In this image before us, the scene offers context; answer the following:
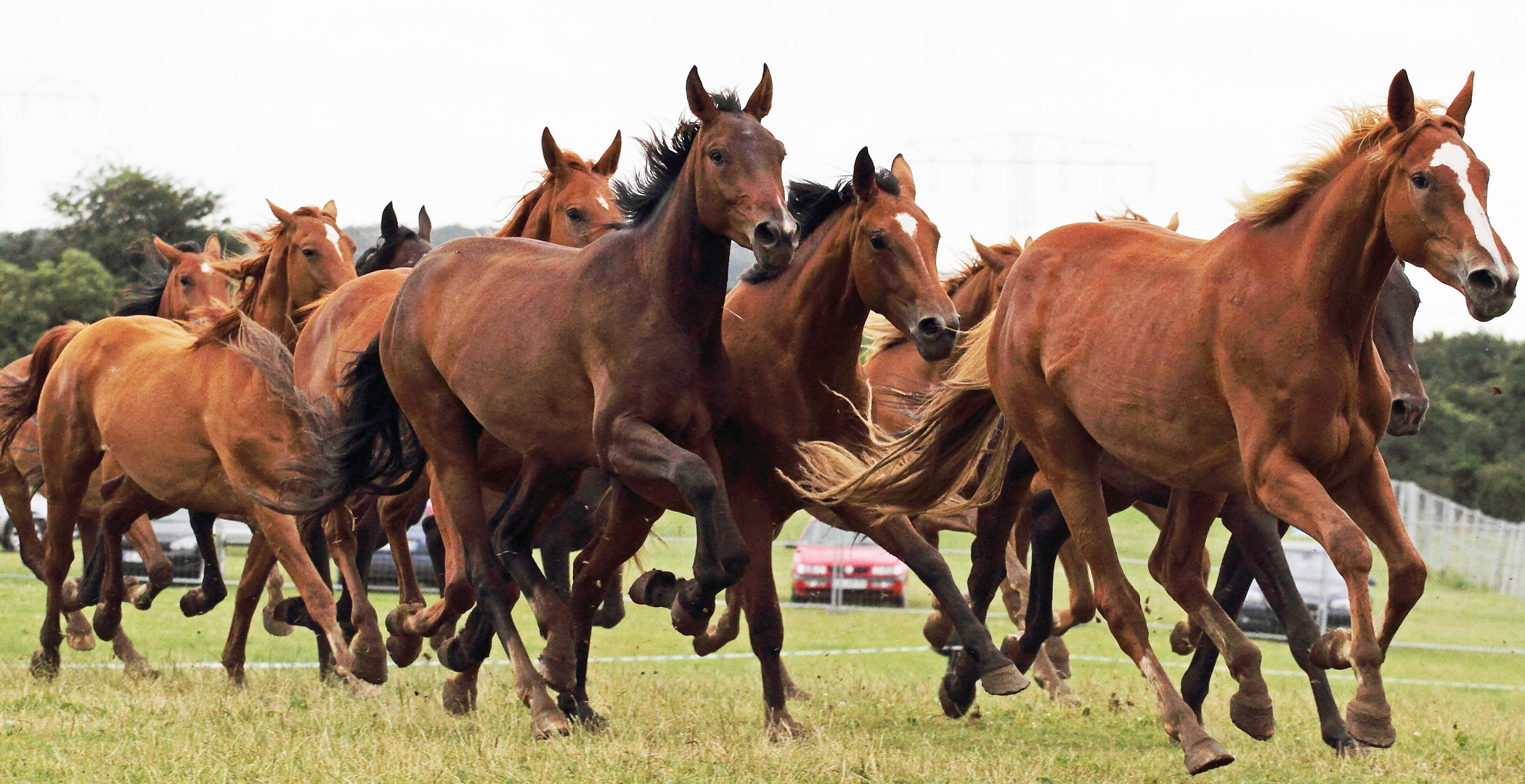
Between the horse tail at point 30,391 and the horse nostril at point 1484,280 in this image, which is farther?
the horse tail at point 30,391

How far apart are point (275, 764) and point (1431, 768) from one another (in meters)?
4.53

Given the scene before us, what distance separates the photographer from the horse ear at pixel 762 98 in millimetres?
6566

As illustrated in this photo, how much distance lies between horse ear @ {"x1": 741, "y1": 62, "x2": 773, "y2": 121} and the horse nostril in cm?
274

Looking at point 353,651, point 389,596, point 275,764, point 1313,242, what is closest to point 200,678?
point 353,651

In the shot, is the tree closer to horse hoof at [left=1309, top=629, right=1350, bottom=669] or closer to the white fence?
the white fence

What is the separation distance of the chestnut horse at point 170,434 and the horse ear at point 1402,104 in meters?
5.06

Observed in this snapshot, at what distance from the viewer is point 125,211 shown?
4644cm

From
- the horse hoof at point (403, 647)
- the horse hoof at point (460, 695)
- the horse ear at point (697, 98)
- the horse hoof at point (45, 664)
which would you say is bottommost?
the horse hoof at point (45, 664)

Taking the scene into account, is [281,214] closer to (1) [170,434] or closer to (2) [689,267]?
(1) [170,434]

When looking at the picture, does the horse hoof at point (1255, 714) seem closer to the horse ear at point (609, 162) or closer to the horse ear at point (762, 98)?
the horse ear at point (762, 98)

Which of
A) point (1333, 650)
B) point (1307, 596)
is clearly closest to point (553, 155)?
point (1333, 650)

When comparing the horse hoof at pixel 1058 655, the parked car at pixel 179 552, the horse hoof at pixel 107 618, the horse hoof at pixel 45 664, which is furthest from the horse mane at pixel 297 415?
the parked car at pixel 179 552

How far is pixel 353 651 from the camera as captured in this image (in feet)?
25.9

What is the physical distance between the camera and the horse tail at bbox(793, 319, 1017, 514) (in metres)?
6.98
